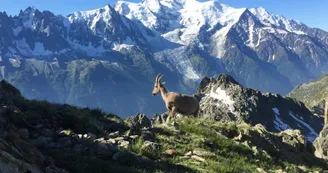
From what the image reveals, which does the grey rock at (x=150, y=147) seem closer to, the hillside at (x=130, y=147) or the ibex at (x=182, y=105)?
the hillside at (x=130, y=147)

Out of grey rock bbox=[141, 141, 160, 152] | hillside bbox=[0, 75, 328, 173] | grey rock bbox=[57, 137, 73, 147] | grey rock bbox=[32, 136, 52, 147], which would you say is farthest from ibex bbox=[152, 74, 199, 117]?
grey rock bbox=[32, 136, 52, 147]

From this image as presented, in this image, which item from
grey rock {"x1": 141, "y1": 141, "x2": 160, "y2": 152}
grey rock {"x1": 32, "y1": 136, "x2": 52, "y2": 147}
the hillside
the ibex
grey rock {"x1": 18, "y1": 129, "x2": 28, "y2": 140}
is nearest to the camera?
the hillside

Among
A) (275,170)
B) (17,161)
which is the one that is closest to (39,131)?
(17,161)

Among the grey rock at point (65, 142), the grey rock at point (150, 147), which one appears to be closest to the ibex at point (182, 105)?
the grey rock at point (150, 147)

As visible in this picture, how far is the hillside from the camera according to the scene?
474 inches

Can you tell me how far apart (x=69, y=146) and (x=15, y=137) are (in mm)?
2370

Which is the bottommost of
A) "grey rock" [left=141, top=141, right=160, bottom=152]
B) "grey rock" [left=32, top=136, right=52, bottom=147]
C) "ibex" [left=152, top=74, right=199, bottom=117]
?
"grey rock" [left=32, top=136, right=52, bottom=147]

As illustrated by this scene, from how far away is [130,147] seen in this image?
14.9 metres

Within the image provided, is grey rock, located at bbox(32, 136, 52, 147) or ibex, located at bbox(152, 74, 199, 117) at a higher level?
ibex, located at bbox(152, 74, 199, 117)

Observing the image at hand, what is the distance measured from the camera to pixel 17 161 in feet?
30.9

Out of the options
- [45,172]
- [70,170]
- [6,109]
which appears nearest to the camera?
[45,172]

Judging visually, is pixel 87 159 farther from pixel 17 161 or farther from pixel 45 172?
pixel 17 161

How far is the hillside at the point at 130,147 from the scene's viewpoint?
12.0 meters

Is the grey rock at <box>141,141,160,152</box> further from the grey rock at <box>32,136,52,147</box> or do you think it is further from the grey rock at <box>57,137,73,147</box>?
the grey rock at <box>32,136,52,147</box>
